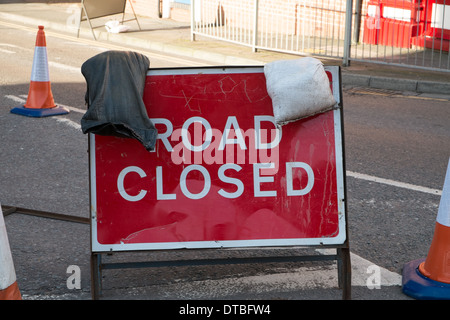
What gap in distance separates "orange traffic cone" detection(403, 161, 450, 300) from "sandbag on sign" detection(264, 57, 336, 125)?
0.80 metres

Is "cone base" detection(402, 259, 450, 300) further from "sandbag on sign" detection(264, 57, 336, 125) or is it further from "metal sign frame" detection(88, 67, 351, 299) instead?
"sandbag on sign" detection(264, 57, 336, 125)

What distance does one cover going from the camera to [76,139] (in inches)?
290

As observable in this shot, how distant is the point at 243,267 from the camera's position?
4.46 metres

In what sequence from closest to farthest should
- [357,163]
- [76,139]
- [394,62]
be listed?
[357,163], [76,139], [394,62]

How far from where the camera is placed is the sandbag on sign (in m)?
3.95

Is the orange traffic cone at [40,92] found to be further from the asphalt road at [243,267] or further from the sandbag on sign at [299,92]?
the sandbag on sign at [299,92]

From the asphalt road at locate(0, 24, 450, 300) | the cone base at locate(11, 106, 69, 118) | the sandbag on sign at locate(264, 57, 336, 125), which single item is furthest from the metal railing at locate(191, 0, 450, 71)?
the sandbag on sign at locate(264, 57, 336, 125)

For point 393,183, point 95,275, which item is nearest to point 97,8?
point 393,183

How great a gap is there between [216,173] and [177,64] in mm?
8109

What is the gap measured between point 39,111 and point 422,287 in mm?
5434

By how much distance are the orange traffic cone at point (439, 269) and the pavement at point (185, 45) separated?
678 cm

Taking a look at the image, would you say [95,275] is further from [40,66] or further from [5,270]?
[40,66]
